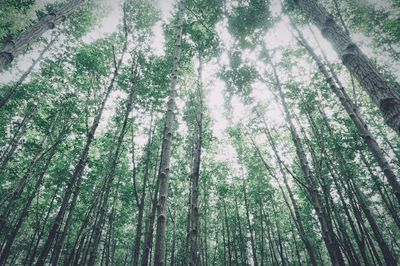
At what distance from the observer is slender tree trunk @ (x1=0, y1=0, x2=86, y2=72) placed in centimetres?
308

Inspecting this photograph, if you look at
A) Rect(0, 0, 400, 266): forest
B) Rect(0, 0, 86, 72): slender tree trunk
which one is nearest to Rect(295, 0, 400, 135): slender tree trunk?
Rect(0, 0, 400, 266): forest

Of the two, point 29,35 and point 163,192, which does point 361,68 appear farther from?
point 29,35

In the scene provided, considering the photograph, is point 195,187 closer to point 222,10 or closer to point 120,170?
point 222,10

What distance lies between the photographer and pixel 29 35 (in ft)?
11.3

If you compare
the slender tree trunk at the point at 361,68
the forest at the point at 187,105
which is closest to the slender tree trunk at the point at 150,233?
the forest at the point at 187,105

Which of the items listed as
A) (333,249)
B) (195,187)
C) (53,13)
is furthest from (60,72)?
(333,249)

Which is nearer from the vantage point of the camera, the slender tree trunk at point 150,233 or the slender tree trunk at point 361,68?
the slender tree trunk at point 361,68

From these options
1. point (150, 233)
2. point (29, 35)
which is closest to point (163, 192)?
point (29, 35)

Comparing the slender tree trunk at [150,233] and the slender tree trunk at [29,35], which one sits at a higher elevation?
the slender tree trunk at [29,35]

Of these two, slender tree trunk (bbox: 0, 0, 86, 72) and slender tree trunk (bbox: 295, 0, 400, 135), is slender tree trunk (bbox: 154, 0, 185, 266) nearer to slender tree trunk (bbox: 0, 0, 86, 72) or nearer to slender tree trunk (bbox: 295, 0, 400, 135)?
slender tree trunk (bbox: 0, 0, 86, 72)

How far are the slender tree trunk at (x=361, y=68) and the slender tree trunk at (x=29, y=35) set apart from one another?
3.87 meters

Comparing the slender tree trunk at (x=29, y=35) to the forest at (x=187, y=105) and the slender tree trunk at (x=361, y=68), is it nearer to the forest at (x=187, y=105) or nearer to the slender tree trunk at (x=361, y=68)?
the forest at (x=187, y=105)

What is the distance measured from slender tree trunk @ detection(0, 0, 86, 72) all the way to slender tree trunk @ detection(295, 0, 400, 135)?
3.87 meters

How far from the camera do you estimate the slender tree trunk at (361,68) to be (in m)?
2.09
